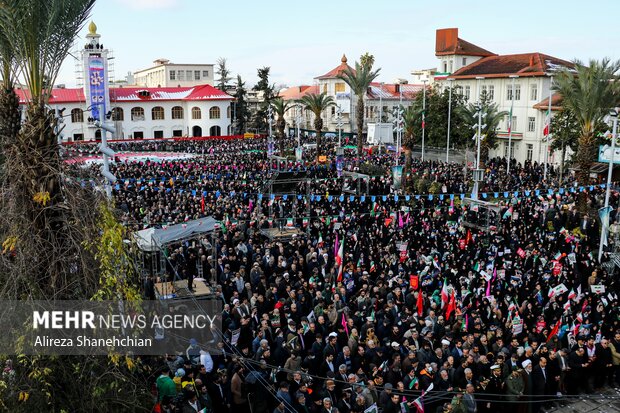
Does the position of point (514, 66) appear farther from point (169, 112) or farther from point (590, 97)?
point (169, 112)

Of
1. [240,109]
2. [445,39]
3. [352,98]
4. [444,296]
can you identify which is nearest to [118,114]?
[240,109]

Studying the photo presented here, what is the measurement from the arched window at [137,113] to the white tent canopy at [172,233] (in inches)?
2437

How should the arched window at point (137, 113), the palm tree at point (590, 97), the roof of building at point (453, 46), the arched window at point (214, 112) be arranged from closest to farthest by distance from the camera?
the palm tree at point (590, 97), the roof of building at point (453, 46), the arched window at point (137, 113), the arched window at point (214, 112)

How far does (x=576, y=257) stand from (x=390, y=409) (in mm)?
10656

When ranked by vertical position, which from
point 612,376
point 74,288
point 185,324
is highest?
point 74,288

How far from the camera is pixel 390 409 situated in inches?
368

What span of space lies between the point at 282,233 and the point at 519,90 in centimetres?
3628

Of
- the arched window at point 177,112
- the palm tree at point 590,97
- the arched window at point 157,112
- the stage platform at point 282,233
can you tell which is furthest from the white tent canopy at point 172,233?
the arched window at point 177,112

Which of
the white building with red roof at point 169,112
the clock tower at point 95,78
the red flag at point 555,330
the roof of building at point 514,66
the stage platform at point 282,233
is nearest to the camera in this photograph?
the red flag at point 555,330

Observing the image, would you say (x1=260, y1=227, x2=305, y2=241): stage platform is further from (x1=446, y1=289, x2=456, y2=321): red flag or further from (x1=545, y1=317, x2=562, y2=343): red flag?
(x1=545, y1=317, x2=562, y2=343): red flag

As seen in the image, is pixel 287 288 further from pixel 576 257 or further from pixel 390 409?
pixel 576 257

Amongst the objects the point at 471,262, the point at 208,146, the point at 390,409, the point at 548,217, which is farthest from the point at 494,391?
the point at 208,146

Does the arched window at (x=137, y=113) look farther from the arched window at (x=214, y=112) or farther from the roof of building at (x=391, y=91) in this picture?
the roof of building at (x=391, y=91)

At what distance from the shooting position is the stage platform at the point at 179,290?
12.4 m
